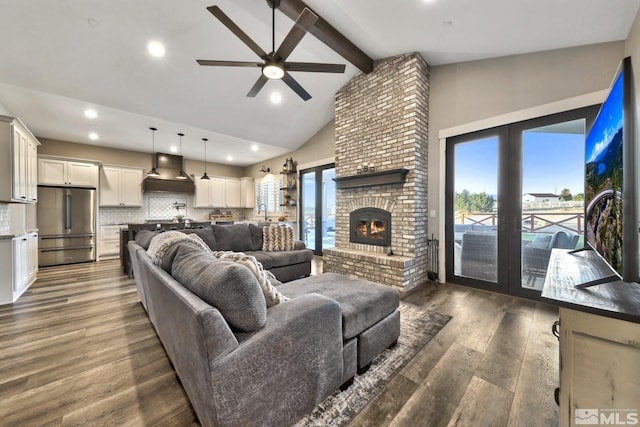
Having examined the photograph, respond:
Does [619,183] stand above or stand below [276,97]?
below

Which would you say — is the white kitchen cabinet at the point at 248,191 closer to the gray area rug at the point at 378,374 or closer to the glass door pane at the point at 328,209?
the glass door pane at the point at 328,209

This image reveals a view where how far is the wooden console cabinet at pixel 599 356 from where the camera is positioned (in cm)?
85

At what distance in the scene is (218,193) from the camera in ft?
26.2

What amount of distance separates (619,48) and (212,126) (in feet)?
19.6

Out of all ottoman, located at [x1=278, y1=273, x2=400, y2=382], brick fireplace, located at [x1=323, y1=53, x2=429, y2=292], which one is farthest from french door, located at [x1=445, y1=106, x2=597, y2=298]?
ottoman, located at [x1=278, y1=273, x2=400, y2=382]

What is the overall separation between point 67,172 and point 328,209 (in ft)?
19.4

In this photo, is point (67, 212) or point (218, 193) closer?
point (67, 212)

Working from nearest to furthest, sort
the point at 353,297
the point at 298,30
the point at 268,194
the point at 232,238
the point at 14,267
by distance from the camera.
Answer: the point at 353,297, the point at 298,30, the point at 14,267, the point at 232,238, the point at 268,194

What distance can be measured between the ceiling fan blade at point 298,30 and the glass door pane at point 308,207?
13.1ft

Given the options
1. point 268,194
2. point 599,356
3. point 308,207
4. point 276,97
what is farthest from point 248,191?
point 599,356

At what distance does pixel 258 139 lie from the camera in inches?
232

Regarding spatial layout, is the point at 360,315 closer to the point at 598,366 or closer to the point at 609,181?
the point at 598,366

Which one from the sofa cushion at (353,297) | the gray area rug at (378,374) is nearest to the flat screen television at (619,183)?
the sofa cushion at (353,297)

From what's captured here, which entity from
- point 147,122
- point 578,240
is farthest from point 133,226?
point 578,240
